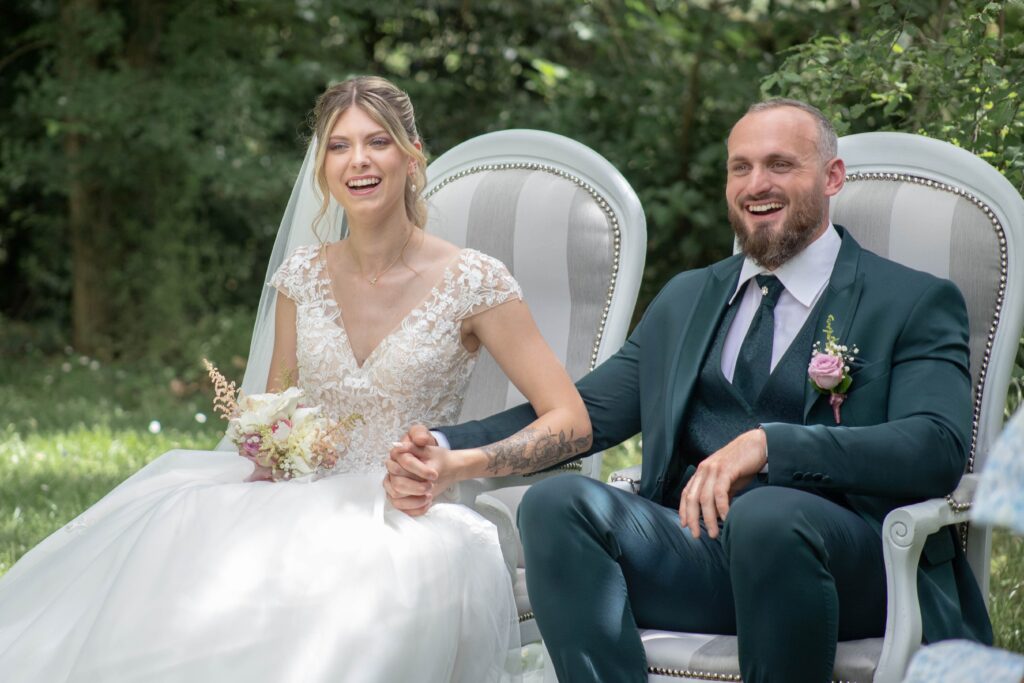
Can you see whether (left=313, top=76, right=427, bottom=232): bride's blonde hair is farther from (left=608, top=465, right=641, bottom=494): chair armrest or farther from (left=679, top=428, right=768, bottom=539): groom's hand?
(left=679, top=428, right=768, bottom=539): groom's hand

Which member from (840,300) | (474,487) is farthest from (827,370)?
(474,487)

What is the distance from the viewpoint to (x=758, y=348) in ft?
9.64

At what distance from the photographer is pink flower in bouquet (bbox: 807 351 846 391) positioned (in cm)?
267

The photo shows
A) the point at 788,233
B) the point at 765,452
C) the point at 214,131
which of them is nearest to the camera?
the point at 765,452

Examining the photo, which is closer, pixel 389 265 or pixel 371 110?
pixel 371 110

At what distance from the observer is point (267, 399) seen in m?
3.08

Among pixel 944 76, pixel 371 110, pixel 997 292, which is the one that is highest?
pixel 944 76

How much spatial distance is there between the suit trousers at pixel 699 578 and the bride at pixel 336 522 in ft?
0.99

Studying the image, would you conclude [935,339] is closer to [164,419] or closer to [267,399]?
[267,399]

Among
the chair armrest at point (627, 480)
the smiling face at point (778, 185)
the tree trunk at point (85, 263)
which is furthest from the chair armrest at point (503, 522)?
the tree trunk at point (85, 263)

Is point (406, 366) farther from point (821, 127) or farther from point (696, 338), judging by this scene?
point (821, 127)

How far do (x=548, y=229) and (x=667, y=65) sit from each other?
473cm

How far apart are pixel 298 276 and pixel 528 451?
35.1 inches

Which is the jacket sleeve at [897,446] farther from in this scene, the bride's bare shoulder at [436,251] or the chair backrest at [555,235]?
the bride's bare shoulder at [436,251]
